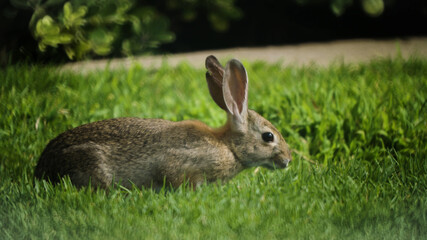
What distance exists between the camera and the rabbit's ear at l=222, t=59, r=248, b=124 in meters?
3.45

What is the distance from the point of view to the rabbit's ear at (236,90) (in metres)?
3.45

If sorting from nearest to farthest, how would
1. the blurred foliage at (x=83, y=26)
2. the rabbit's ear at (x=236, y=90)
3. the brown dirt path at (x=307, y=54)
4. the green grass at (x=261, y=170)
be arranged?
the green grass at (x=261, y=170), the rabbit's ear at (x=236, y=90), the blurred foliage at (x=83, y=26), the brown dirt path at (x=307, y=54)

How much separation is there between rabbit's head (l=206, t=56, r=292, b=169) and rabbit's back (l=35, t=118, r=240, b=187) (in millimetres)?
128

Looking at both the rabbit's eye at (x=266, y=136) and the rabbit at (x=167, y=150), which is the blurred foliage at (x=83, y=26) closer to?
the rabbit at (x=167, y=150)

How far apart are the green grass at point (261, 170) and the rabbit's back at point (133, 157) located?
11 centimetres

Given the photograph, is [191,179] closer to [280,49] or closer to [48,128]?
[48,128]

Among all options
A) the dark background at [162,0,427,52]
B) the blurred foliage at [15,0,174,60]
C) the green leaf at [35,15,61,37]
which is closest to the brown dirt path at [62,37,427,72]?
the dark background at [162,0,427,52]

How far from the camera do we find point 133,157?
329 cm

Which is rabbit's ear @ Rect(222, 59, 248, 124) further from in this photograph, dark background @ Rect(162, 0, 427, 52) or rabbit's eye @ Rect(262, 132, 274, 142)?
dark background @ Rect(162, 0, 427, 52)

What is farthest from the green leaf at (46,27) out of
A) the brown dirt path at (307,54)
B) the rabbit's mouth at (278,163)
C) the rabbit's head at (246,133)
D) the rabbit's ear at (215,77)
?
the rabbit's mouth at (278,163)

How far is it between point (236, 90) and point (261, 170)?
640 millimetres

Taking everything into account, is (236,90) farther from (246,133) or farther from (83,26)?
(83,26)


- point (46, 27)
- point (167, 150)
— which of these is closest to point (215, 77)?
point (167, 150)

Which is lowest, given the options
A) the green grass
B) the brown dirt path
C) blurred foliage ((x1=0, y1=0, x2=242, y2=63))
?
the green grass
